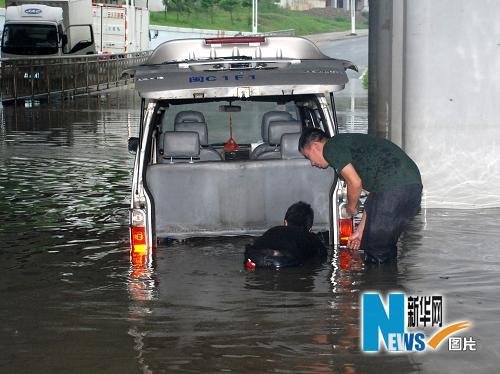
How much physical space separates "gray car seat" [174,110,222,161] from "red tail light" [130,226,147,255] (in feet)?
4.57

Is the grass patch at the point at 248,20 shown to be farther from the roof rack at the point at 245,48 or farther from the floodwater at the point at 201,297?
the roof rack at the point at 245,48

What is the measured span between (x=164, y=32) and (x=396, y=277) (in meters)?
71.1

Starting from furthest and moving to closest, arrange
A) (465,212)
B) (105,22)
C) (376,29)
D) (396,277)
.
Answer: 1. (105,22)
2. (376,29)
3. (465,212)
4. (396,277)

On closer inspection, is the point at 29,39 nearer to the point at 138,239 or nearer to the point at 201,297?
the point at 138,239

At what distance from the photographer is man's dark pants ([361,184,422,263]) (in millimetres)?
8867

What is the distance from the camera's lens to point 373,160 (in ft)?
28.9

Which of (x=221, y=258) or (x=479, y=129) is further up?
(x=479, y=129)

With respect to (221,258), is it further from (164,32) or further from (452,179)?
(164,32)

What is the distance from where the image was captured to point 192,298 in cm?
851

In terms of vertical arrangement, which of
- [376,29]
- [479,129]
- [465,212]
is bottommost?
[465,212]

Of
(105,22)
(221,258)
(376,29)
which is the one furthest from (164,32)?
(221,258)

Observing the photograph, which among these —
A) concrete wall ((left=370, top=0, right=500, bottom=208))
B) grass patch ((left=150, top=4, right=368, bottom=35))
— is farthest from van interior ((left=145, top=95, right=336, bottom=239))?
grass patch ((left=150, top=4, right=368, bottom=35))

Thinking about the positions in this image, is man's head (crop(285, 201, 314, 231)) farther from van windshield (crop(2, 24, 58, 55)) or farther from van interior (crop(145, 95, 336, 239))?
van windshield (crop(2, 24, 58, 55))

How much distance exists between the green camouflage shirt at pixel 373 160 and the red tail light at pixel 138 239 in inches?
73.3
